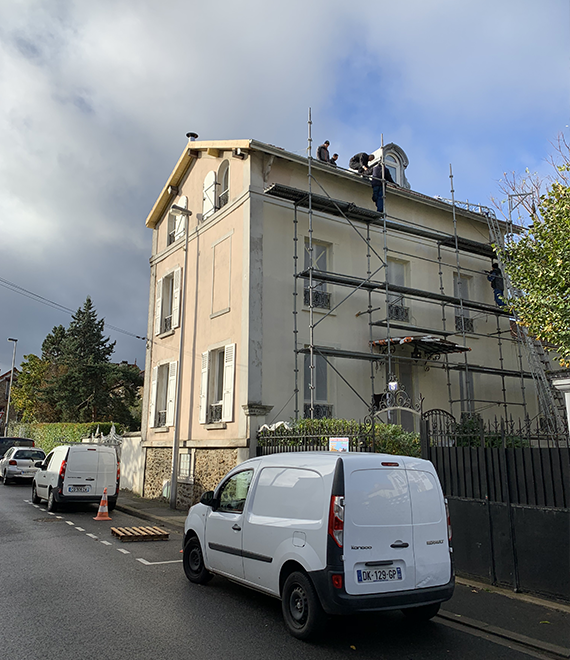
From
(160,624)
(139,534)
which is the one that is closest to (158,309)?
(139,534)

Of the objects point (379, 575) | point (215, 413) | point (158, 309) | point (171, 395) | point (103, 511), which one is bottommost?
point (103, 511)

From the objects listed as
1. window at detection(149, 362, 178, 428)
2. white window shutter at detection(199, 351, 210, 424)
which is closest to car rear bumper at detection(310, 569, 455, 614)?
white window shutter at detection(199, 351, 210, 424)

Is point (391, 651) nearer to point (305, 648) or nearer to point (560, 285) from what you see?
point (305, 648)

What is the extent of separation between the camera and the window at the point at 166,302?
19.0 metres

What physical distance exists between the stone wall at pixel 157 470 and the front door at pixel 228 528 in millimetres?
11029

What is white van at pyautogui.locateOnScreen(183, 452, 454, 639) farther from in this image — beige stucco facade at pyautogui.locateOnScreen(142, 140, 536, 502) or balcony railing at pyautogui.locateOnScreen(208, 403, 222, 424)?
balcony railing at pyautogui.locateOnScreen(208, 403, 222, 424)

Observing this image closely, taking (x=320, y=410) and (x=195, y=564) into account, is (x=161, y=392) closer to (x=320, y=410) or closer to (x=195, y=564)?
(x=320, y=410)

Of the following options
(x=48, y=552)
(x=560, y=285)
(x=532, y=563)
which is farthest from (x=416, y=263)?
(x=48, y=552)

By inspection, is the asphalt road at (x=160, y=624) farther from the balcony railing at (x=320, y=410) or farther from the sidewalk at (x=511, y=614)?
the balcony railing at (x=320, y=410)

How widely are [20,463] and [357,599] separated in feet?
72.1

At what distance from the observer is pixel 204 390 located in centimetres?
1628

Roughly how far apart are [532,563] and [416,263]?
12.3 m

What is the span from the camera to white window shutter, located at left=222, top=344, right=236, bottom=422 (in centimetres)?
1467

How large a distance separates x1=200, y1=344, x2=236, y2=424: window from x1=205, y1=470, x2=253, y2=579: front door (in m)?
7.96
